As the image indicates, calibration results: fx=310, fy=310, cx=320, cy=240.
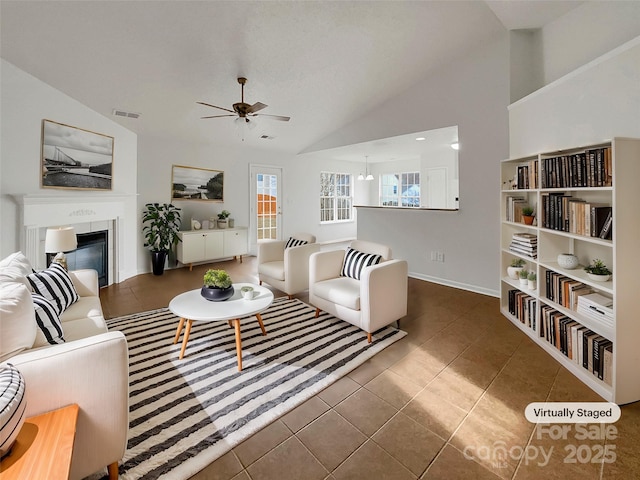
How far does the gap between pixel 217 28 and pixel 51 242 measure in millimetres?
2617

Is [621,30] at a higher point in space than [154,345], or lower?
higher

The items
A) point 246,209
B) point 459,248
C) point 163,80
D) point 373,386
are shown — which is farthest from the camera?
point 246,209

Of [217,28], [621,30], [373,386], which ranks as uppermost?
[217,28]

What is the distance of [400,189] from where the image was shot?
347 inches

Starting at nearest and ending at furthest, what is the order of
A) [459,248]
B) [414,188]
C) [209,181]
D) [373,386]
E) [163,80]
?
[373,386] < [163,80] < [459,248] < [209,181] < [414,188]

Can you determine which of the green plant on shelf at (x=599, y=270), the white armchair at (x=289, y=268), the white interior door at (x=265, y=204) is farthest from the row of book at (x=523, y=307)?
the white interior door at (x=265, y=204)

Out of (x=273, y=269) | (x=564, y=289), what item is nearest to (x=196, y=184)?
(x=273, y=269)

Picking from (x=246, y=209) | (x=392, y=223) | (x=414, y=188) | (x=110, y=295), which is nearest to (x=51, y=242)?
(x=110, y=295)

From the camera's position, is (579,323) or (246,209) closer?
(579,323)

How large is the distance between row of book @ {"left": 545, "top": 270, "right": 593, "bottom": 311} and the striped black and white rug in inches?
50.5

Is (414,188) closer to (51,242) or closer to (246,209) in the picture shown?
(246,209)

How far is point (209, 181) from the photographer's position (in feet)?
19.9

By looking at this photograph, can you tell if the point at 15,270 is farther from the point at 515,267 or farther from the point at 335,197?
the point at 335,197

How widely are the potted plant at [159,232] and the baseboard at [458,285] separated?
4.09m
